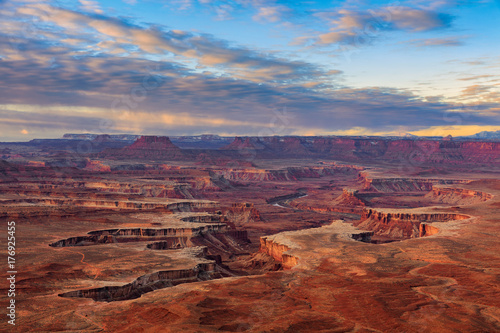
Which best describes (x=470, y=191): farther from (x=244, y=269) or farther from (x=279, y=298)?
(x=279, y=298)

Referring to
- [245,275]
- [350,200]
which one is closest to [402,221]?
[245,275]

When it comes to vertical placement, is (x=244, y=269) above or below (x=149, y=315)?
below

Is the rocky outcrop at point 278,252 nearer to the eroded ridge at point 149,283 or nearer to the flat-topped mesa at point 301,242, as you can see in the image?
the flat-topped mesa at point 301,242

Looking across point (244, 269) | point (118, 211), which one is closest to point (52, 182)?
point (118, 211)

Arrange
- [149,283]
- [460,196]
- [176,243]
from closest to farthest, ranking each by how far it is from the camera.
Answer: [149,283], [176,243], [460,196]

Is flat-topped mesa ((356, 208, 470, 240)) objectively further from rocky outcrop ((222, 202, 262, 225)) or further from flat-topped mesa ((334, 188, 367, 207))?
flat-topped mesa ((334, 188, 367, 207))

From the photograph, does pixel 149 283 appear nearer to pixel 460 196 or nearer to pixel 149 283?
pixel 149 283
